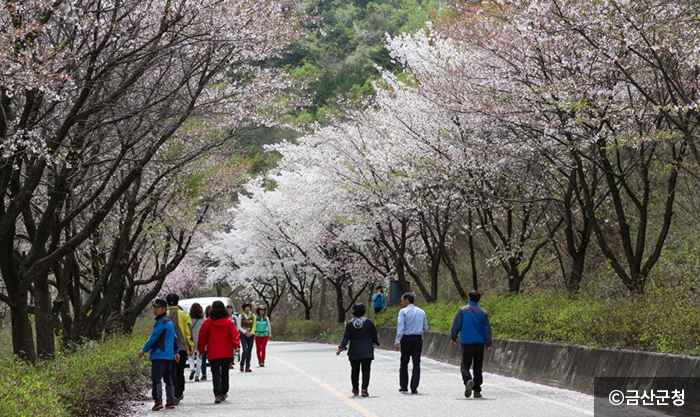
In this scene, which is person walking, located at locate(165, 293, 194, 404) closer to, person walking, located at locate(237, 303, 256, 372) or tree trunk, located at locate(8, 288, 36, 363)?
tree trunk, located at locate(8, 288, 36, 363)

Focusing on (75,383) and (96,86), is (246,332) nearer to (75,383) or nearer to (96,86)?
(96,86)

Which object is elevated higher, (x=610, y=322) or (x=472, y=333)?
(x=610, y=322)

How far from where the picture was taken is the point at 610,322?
14031 millimetres

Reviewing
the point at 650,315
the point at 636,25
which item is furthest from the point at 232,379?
the point at 636,25

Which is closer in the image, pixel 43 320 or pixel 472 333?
pixel 472 333

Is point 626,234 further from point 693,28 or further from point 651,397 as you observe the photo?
point 651,397

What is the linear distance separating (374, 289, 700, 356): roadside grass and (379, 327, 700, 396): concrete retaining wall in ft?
0.85

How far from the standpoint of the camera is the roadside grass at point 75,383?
8.38 meters

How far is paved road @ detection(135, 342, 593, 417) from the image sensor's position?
11586 mm

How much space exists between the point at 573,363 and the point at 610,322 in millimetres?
1075

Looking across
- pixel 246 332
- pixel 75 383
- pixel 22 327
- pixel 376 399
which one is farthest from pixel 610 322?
pixel 246 332

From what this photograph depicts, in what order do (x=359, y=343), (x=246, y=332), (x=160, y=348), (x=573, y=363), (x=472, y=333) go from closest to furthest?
Answer: (x=160, y=348), (x=472, y=333), (x=359, y=343), (x=573, y=363), (x=246, y=332)

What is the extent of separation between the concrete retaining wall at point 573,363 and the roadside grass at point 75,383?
22.8 ft

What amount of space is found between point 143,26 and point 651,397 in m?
8.84
